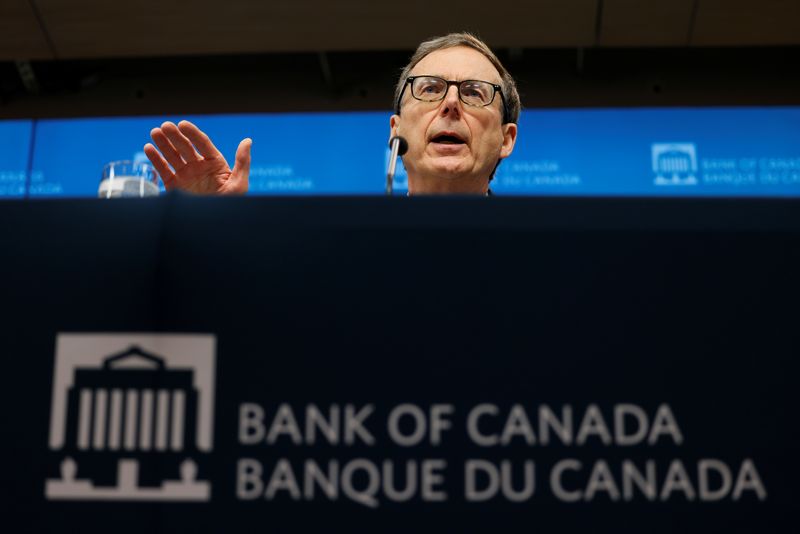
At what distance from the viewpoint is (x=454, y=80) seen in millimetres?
1979

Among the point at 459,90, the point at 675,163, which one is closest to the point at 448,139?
the point at 459,90

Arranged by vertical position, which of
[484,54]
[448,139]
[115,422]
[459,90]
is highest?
[484,54]

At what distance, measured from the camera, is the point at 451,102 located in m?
1.94

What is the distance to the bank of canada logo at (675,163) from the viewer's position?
12.2ft

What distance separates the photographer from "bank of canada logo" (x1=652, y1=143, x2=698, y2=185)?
371 centimetres

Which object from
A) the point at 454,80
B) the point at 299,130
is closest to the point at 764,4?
the point at 299,130

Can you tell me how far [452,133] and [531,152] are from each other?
1.94 meters

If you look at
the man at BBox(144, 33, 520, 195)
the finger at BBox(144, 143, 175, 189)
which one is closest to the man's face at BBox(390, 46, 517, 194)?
the man at BBox(144, 33, 520, 195)

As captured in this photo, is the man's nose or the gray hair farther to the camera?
the gray hair

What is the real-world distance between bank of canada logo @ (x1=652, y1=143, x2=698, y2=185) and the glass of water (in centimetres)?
247

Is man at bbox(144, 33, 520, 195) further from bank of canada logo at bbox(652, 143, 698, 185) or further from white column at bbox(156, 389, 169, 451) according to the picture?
bank of canada logo at bbox(652, 143, 698, 185)

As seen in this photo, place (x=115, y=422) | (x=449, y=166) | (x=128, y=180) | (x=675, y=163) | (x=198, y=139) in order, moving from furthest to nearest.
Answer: (x=675, y=163) → (x=449, y=166) → (x=128, y=180) → (x=198, y=139) → (x=115, y=422)

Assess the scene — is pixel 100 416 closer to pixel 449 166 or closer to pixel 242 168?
pixel 242 168

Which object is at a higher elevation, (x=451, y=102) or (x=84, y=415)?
(x=451, y=102)
